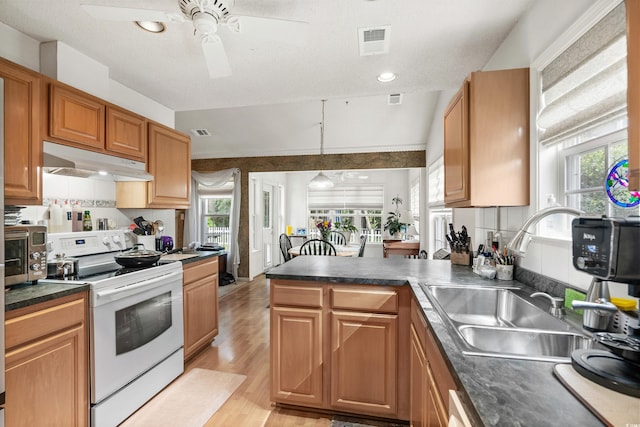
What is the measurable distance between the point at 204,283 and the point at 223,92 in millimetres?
1780

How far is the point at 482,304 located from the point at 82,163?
8.45 ft

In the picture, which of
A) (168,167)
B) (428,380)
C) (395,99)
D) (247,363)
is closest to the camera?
(428,380)

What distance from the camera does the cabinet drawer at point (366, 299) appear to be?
175 centimetres

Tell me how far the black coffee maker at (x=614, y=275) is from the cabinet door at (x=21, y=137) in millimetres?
2519

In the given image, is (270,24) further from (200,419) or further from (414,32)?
(200,419)

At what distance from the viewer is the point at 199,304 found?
2.64m

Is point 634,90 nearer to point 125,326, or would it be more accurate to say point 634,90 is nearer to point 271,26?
point 271,26

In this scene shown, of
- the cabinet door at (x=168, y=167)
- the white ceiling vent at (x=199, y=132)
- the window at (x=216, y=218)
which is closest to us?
the cabinet door at (x=168, y=167)

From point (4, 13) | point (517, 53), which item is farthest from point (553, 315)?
point (4, 13)

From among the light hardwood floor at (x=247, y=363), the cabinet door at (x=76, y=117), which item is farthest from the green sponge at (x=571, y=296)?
the cabinet door at (x=76, y=117)

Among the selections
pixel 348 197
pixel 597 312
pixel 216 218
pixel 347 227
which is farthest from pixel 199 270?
pixel 348 197

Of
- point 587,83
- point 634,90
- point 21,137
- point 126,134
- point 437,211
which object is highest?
point 126,134

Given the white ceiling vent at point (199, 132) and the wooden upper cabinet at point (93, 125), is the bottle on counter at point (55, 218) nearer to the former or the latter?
the wooden upper cabinet at point (93, 125)

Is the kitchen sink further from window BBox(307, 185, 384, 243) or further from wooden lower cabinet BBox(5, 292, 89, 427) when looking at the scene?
window BBox(307, 185, 384, 243)
